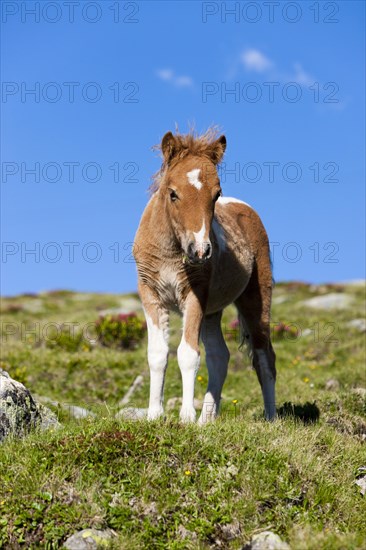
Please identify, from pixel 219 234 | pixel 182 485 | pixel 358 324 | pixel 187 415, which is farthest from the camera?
pixel 358 324

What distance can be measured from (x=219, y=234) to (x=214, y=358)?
217cm

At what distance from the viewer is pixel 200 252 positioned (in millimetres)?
7879

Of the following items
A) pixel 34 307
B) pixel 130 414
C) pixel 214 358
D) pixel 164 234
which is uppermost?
pixel 164 234

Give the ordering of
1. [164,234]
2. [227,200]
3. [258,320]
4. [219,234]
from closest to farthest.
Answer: [164,234] → [219,234] → [258,320] → [227,200]

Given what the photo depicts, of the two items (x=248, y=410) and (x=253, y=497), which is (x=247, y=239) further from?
(x=253, y=497)

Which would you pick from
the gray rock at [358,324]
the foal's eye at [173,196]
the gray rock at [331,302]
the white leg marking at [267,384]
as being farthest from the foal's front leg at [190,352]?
the gray rock at [331,302]

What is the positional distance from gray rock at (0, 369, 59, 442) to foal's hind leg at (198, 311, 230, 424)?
2.72 metres

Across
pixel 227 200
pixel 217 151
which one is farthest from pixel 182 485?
pixel 227 200

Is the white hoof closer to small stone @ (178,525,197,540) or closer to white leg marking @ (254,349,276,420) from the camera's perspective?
small stone @ (178,525,197,540)

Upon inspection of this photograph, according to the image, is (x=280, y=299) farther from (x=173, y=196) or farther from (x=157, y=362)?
(x=173, y=196)

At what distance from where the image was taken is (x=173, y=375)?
16000 mm

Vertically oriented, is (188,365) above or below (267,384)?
above

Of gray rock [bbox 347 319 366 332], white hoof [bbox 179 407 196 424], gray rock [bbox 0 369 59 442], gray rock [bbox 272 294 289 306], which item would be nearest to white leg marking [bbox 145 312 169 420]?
white hoof [bbox 179 407 196 424]

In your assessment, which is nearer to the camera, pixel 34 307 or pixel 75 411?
pixel 75 411
